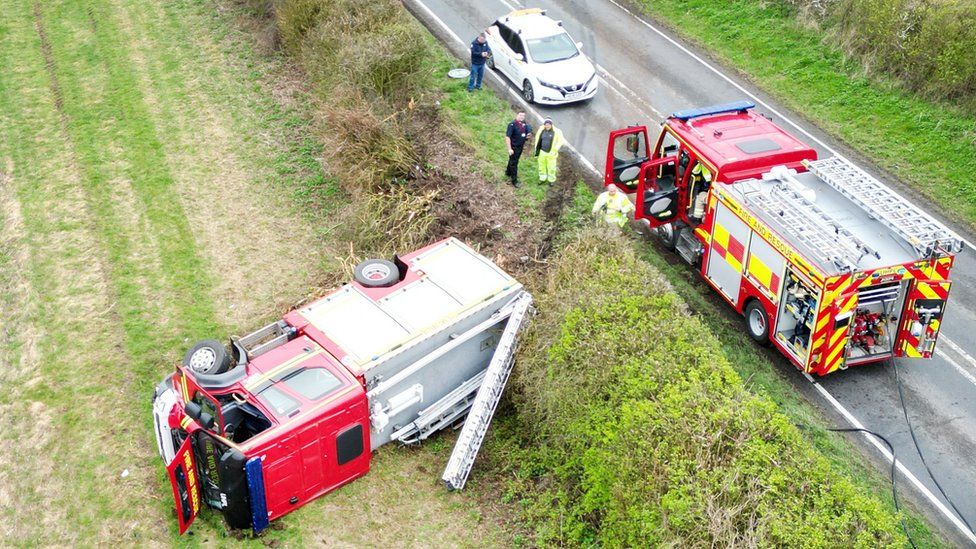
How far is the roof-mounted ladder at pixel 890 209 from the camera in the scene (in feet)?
38.7

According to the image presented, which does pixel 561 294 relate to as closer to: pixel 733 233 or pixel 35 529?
pixel 733 233

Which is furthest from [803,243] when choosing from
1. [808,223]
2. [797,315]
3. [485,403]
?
[485,403]

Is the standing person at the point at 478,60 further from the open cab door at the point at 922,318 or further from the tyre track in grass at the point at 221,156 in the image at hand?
the open cab door at the point at 922,318

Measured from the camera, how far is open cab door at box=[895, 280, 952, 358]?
1193 centimetres

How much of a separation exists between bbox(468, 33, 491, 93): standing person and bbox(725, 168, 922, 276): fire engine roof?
8.28 meters

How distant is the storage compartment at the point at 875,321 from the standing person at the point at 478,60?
10.6 meters

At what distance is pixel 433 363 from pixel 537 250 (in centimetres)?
343

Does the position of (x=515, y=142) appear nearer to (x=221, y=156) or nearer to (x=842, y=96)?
(x=221, y=156)

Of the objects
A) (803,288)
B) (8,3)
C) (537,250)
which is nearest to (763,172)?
(803,288)

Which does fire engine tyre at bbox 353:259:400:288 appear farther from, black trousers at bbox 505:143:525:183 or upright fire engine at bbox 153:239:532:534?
black trousers at bbox 505:143:525:183

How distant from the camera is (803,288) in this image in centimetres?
1205

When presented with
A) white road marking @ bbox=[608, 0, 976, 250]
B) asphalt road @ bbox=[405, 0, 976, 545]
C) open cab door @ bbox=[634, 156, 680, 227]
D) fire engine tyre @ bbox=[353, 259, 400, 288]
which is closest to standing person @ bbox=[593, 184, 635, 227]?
open cab door @ bbox=[634, 156, 680, 227]

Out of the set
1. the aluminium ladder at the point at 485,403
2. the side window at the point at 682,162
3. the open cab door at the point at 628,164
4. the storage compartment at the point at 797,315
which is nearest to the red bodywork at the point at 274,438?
the aluminium ladder at the point at 485,403

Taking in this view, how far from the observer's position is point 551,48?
66.3 feet
